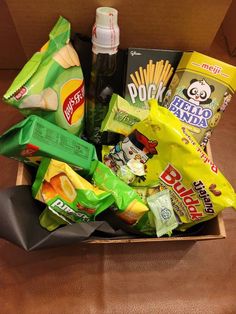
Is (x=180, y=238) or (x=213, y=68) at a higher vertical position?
(x=213, y=68)

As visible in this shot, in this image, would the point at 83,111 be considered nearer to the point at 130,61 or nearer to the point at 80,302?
the point at 130,61

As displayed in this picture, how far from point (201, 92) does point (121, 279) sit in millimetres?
411

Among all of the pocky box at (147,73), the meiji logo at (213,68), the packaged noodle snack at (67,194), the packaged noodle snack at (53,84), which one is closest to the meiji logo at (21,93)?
the packaged noodle snack at (53,84)

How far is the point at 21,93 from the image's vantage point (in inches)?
17.6

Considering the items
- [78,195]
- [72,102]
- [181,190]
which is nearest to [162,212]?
[181,190]

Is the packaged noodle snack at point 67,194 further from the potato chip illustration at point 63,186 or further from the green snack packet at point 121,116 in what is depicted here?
the green snack packet at point 121,116

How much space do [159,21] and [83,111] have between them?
9.2 inches

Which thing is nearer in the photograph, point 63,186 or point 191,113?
point 63,186

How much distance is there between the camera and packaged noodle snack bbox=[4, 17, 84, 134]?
453mm

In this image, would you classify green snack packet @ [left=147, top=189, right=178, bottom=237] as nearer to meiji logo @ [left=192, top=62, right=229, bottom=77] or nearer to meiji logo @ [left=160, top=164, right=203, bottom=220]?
meiji logo @ [left=160, top=164, right=203, bottom=220]

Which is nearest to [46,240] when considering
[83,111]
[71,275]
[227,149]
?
[71,275]

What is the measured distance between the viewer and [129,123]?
56cm

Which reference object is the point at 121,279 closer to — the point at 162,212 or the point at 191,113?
the point at 162,212

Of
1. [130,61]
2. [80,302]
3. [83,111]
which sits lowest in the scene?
A: [80,302]
